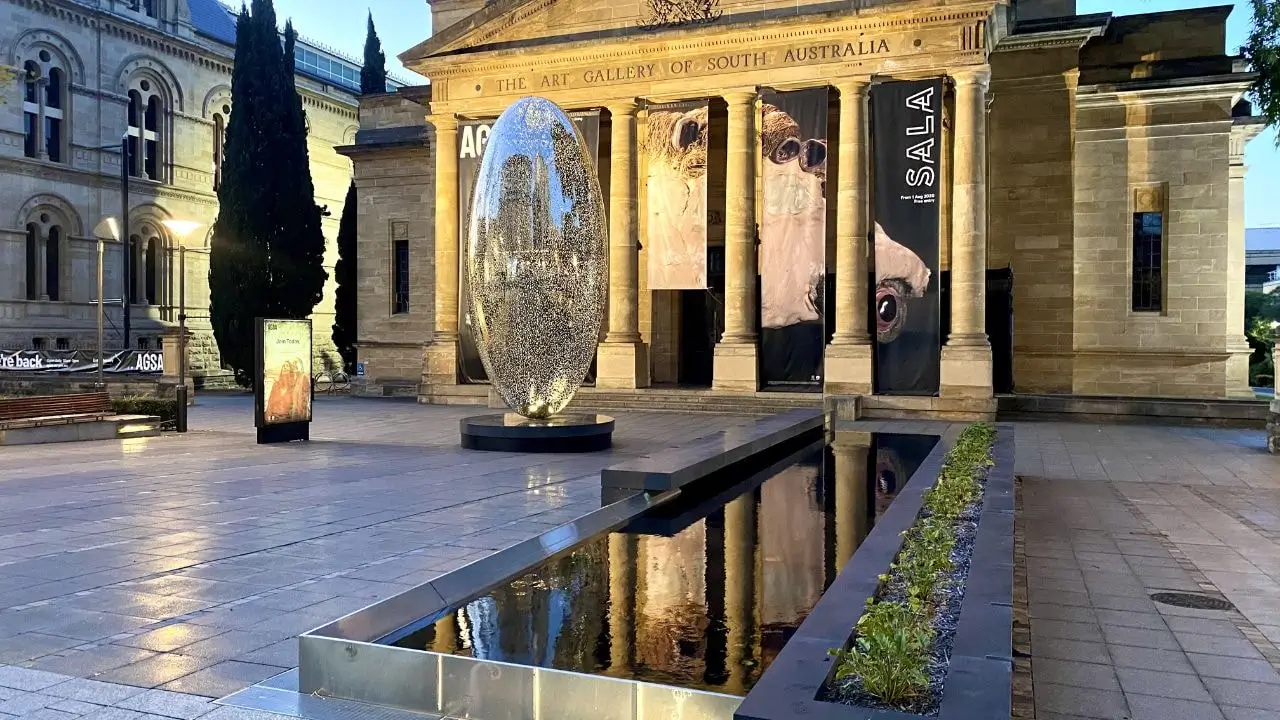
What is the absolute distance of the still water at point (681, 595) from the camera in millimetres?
4824

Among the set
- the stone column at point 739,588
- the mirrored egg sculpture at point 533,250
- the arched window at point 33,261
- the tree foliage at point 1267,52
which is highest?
the tree foliage at point 1267,52

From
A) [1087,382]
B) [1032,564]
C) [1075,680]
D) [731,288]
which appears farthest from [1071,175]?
[1075,680]

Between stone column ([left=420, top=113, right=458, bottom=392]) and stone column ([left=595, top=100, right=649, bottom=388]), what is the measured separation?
4407 millimetres

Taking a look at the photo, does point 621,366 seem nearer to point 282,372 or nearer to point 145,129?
point 282,372

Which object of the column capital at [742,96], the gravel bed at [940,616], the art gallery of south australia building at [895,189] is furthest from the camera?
the column capital at [742,96]

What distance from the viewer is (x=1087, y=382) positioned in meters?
25.4

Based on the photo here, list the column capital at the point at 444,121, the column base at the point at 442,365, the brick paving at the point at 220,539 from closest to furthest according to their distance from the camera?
the brick paving at the point at 220,539
the column base at the point at 442,365
the column capital at the point at 444,121

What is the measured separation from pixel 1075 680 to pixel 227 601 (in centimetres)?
510

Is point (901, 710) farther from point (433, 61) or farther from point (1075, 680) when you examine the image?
point (433, 61)

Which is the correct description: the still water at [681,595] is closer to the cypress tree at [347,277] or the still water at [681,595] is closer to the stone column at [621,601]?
the stone column at [621,601]

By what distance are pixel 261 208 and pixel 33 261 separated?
1064 cm

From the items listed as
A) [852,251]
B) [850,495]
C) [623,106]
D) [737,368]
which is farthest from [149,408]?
[852,251]

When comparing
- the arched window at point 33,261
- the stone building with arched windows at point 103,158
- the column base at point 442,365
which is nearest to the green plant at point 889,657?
the column base at point 442,365

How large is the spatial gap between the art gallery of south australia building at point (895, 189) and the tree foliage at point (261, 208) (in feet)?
26.6
